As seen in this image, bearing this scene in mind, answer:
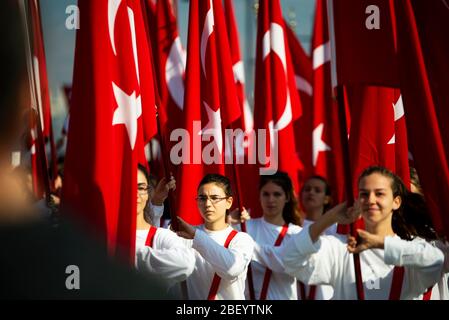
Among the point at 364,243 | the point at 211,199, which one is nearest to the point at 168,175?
the point at 211,199

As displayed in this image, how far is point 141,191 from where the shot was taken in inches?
234

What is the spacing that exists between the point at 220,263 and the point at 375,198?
112 centimetres

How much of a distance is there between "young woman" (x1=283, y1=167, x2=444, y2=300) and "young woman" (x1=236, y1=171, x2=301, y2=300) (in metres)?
1.65

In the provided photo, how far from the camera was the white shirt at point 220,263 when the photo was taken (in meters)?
5.59

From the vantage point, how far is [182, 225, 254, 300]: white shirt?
5594 mm

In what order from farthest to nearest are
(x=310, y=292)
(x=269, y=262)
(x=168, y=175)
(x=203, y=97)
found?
(x=310, y=292)
(x=203, y=97)
(x=269, y=262)
(x=168, y=175)

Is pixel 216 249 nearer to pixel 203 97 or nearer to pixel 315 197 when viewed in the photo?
pixel 203 97

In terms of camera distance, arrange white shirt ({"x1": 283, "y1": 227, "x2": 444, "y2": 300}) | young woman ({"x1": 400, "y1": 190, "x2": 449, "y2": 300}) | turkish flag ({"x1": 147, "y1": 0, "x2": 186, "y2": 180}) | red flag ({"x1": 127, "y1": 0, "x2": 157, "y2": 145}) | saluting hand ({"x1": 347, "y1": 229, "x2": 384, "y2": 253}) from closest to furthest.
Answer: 1. saluting hand ({"x1": 347, "y1": 229, "x2": 384, "y2": 253})
2. white shirt ({"x1": 283, "y1": 227, "x2": 444, "y2": 300})
3. young woman ({"x1": 400, "y1": 190, "x2": 449, "y2": 300})
4. red flag ({"x1": 127, "y1": 0, "x2": 157, "y2": 145})
5. turkish flag ({"x1": 147, "y1": 0, "x2": 186, "y2": 180})

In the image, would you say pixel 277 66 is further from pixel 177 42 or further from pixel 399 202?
pixel 399 202

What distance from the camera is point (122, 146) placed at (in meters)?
5.52

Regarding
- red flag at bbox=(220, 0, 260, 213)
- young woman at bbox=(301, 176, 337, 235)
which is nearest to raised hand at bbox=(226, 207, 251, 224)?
red flag at bbox=(220, 0, 260, 213)

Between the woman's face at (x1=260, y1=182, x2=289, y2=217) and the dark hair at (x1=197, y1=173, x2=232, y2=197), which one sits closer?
the dark hair at (x1=197, y1=173, x2=232, y2=197)

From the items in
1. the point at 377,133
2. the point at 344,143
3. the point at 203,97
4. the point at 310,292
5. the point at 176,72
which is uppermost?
the point at 176,72

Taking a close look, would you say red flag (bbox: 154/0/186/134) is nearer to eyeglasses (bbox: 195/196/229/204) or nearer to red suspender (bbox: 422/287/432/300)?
eyeglasses (bbox: 195/196/229/204)
